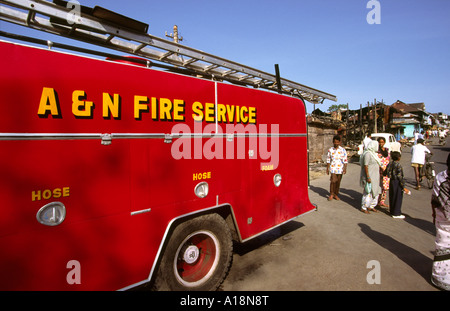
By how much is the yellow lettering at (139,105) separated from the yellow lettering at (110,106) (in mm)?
181

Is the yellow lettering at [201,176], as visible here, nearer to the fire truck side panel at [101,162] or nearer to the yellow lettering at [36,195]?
the fire truck side panel at [101,162]

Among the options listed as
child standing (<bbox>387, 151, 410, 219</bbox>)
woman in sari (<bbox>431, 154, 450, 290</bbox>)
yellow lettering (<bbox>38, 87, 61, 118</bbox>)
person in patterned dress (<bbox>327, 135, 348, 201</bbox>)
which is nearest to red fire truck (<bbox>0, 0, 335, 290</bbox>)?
yellow lettering (<bbox>38, 87, 61, 118</bbox>)

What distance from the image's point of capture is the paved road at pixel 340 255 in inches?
138

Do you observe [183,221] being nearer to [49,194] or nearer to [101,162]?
[101,162]

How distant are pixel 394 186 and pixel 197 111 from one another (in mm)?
5721

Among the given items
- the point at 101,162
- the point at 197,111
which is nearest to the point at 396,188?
the point at 197,111

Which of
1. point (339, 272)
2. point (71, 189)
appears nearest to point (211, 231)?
point (71, 189)

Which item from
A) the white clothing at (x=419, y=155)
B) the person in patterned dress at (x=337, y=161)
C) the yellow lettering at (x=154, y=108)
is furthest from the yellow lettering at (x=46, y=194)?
the white clothing at (x=419, y=155)

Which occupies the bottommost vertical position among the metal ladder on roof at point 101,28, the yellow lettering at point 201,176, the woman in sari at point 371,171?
the woman in sari at point 371,171

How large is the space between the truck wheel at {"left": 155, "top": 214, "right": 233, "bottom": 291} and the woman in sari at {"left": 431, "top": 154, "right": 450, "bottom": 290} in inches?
112

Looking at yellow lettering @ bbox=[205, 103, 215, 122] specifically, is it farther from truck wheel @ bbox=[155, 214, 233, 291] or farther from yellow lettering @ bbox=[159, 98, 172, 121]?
truck wheel @ bbox=[155, 214, 233, 291]

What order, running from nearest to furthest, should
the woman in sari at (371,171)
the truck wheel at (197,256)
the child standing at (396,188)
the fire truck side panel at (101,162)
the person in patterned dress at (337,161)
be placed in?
1. the fire truck side panel at (101,162)
2. the truck wheel at (197,256)
3. the child standing at (396,188)
4. the woman in sari at (371,171)
5. the person in patterned dress at (337,161)

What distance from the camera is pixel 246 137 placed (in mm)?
3721

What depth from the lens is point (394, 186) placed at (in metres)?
6.18
